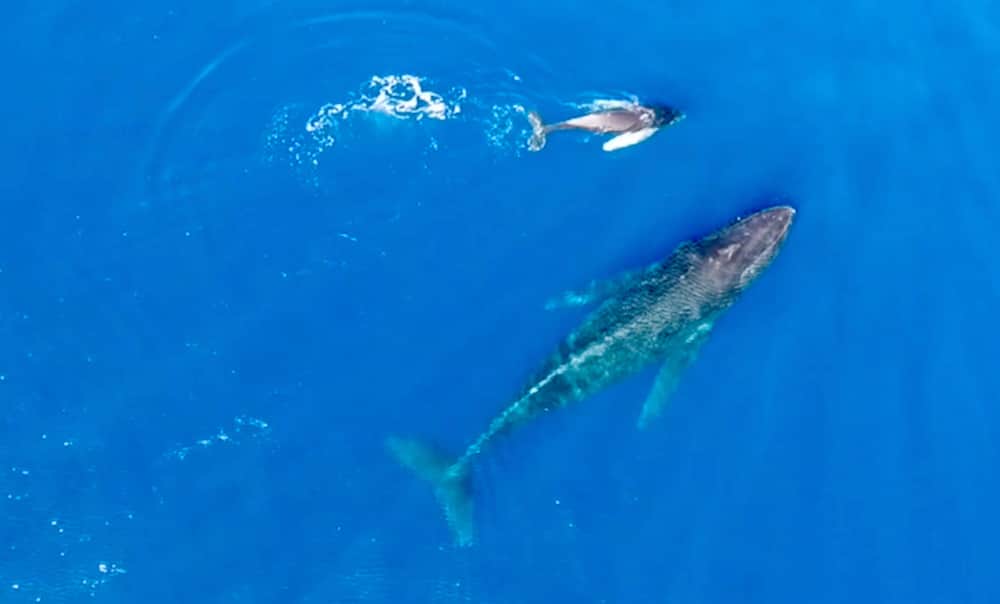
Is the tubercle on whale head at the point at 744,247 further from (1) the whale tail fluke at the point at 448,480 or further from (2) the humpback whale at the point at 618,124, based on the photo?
(1) the whale tail fluke at the point at 448,480

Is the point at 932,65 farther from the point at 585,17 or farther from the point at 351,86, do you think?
the point at 351,86

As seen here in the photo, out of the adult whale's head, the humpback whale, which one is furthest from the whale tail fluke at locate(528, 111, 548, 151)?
the adult whale's head

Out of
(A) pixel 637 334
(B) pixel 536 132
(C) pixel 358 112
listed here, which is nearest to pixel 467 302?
(A) pixel 637 334

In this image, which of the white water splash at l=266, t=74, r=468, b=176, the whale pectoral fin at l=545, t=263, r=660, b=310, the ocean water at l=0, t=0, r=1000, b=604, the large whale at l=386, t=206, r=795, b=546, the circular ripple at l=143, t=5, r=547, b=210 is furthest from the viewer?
the white water splash at l=266, t=74, r=468, b=176

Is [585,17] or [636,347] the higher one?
[585,17]

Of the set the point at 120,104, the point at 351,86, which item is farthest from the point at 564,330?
the point at 120,104

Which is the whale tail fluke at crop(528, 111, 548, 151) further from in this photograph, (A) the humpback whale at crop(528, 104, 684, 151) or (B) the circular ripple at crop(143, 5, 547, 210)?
(B) the circular ripple at crop(143, 5, 547, 210)
